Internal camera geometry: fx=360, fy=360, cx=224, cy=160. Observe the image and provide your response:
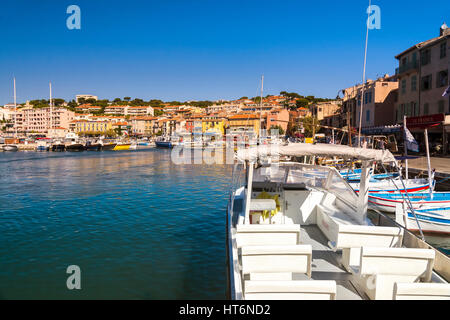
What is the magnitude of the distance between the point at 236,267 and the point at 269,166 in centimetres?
428

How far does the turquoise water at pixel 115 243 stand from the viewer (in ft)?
29.1

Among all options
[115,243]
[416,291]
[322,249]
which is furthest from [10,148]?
[416,291]

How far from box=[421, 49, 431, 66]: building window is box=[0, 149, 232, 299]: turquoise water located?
24.2 metres

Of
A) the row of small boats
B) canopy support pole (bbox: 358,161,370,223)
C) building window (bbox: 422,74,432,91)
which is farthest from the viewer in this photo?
building window (bbox: 422,74,432,91)

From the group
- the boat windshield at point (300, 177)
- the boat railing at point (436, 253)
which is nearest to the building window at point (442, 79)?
the boat windshield at point (300, 177)

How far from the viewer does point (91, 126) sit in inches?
6073

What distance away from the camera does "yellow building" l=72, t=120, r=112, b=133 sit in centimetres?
15275

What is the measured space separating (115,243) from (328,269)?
8.13 meters

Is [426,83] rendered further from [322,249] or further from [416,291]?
[416,291]

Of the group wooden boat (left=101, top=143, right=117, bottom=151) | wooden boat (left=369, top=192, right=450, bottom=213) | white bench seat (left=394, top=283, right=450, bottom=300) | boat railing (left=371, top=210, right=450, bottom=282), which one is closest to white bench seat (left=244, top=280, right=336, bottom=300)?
white bench seat (left=394, top=283, right=450, bottom=300)

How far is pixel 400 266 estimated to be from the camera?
16.4ft

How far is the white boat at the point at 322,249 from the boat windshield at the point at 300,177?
0.05 metres

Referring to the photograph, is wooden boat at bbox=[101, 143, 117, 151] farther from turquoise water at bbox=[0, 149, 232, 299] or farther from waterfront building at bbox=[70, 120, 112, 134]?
waterfront building at bbox=[70, 120, 112, 134]
